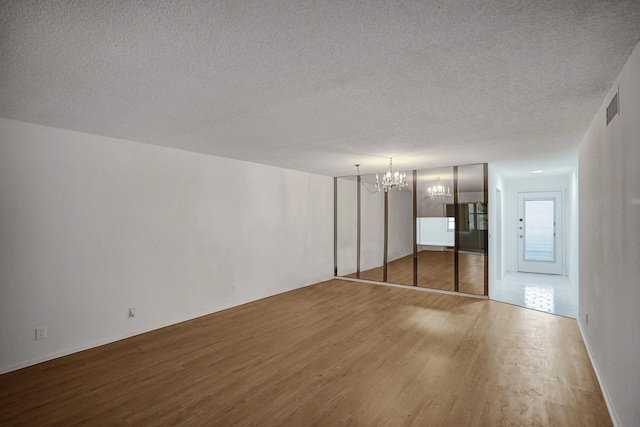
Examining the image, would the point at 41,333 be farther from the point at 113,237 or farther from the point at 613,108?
the point at 613,108

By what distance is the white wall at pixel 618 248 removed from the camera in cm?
175

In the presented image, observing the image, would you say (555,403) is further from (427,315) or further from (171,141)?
(171,141)

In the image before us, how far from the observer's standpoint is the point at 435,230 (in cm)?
614

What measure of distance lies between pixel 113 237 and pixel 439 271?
5491 millimetres

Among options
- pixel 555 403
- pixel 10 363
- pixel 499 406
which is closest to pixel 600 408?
pixel 555 403

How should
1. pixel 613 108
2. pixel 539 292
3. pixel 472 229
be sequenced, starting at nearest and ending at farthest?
pixel 613 108 < pixel 472 229 < pixel 539 292

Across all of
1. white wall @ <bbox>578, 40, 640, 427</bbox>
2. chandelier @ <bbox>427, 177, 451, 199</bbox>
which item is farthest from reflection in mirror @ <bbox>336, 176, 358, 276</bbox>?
white wall @ <bbox>578, 40, 640, 427</bbox>

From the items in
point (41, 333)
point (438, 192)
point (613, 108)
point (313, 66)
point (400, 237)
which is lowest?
point (41, 333)

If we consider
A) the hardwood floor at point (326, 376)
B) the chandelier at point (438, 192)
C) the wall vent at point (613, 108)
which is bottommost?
the hardwood floor at point (326, 376)

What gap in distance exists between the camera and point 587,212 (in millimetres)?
3420

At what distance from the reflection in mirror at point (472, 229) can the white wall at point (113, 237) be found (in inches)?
144

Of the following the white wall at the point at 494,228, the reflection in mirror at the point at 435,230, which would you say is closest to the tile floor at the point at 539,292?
the white wall at the point at 494,228

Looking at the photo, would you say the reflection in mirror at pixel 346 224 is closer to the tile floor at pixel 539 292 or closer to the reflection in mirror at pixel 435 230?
the reflection in mirror at pixel 435 230

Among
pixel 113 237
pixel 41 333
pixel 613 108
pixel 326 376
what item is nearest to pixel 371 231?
pixel 326 376
